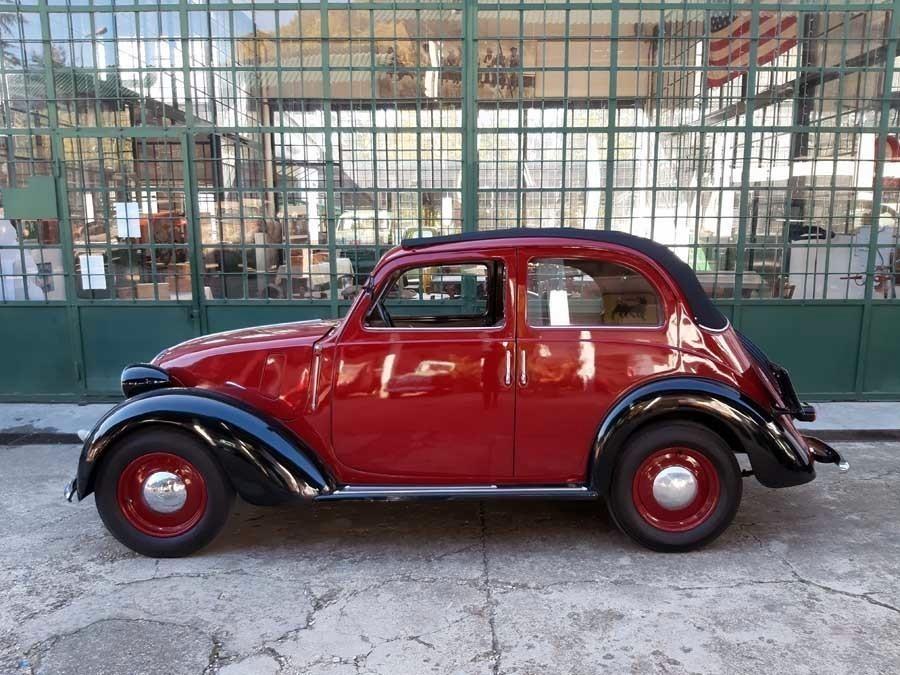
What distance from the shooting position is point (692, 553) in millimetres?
3896

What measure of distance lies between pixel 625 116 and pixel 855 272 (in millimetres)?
2938

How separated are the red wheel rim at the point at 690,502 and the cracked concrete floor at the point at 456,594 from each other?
0.21 meters

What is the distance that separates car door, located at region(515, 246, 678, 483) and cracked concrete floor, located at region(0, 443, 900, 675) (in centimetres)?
65

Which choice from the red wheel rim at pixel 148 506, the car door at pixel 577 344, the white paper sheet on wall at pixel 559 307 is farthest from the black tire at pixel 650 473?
the red wheel rim at pixel 148 506

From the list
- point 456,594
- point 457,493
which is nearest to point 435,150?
point 457,493

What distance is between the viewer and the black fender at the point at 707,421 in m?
3.74

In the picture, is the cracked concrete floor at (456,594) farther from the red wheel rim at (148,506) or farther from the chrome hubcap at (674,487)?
the chrome hubcap at (674,487)

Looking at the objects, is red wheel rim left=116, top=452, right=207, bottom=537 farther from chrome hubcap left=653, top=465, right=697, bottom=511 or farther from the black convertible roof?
chrome hubcap left=653, top=465, right=697, bottom=511

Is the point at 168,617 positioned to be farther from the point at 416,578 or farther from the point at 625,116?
the point at 625,116

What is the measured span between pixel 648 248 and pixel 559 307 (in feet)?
2.16

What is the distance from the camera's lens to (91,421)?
21.5ft

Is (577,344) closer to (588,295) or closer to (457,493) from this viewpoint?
(588,295)

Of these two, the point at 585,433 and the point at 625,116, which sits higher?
the point at 625,116

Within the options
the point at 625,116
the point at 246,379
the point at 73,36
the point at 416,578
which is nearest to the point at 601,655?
the point at 416,578
